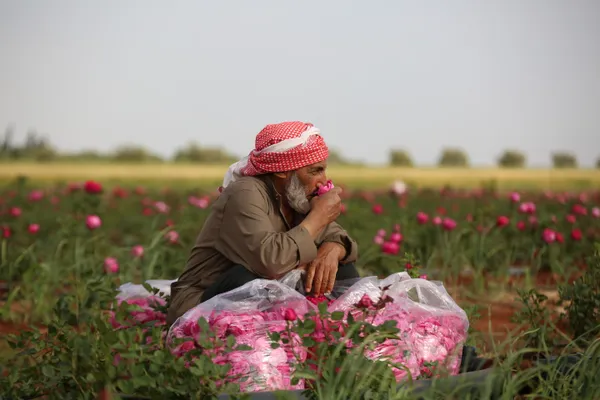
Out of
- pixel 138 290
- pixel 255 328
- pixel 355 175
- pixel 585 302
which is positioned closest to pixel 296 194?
pixel 255 328

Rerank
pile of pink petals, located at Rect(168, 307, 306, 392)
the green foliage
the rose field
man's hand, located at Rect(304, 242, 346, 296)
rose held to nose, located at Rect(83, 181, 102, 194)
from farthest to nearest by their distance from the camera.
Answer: rose held to nose, located at Rect(83, 181, 102, 194), the green foliage, man's hand, located at Rect(304, 242, 346, 296), pile of pink petals, located at Rect(168, 307, 306, 392), the rose field

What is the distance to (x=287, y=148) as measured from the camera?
3.30 meters

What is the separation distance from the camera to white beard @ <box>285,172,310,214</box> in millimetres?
3354

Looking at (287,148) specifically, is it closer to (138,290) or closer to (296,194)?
(296,194)

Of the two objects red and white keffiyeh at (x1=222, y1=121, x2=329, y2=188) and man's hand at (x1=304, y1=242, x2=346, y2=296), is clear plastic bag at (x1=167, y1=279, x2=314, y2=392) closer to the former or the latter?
man's hand at (x1=304, y1=242, x2=346, y2=296)

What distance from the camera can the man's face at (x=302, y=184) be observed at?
335 centimetres

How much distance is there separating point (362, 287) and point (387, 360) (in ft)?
1.37

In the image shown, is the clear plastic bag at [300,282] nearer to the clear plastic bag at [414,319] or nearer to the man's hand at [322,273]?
the man's hand at [322,273]

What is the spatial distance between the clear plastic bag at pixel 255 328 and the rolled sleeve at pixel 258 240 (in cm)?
9

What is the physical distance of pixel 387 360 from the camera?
289 centimetres

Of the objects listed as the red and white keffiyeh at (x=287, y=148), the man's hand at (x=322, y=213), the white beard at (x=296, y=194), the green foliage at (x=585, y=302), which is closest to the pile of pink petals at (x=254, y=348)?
the man's hand at (x=322, y=213)

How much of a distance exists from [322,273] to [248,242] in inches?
12.2

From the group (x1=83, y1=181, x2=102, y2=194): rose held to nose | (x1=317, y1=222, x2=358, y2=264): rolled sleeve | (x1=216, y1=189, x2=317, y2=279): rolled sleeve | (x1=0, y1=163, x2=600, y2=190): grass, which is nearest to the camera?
(x1=216, y1=189, x2=317, y2=279): rolled sleeve

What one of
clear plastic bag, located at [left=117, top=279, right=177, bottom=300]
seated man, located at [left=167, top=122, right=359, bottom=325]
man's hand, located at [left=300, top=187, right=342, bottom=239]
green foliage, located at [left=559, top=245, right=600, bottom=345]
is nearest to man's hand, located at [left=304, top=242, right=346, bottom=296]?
seated man, located at [left=167, top=122, right=359, bottom=325]
